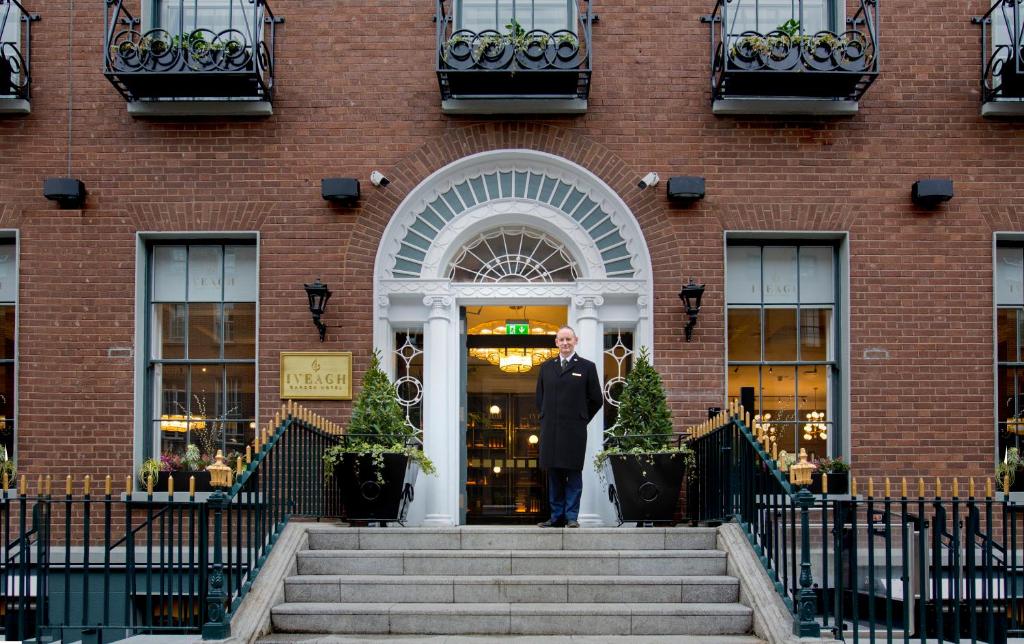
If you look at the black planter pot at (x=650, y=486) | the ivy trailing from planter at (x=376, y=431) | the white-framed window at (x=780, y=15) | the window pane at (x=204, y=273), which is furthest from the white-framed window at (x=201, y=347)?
the white-framed window at (x=780, y=15)

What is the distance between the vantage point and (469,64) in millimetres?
10680

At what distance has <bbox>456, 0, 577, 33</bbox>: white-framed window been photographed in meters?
11.3

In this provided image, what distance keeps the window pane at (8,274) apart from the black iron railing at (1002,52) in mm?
9484

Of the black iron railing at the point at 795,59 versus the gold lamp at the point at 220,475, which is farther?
the black iron railing at the point at 795,59

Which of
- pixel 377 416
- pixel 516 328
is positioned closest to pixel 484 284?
pixel 516 328

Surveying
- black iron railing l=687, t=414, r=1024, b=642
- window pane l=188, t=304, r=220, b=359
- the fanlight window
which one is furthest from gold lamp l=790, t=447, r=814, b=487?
window pane l=188, t=304, r=220, b=359

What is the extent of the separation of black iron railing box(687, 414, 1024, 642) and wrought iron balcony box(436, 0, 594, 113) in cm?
345

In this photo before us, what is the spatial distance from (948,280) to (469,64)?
16.2 ft

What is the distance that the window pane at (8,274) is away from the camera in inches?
444

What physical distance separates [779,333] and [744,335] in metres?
0.35

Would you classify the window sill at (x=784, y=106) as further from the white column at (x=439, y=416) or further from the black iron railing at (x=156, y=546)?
the black iron railing at (x=156, y=546)

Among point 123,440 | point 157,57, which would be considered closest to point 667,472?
point 123,440

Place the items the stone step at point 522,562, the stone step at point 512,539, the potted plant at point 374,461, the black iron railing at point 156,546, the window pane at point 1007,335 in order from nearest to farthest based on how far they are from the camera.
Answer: the black iron railing at point 156,546
the stone step at point 522,562
the stone step at point 512,539
the potted plant at point 374,461
the window pane at point 1007,335

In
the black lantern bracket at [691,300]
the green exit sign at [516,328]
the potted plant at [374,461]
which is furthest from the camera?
the green exit sign at [516,328]
